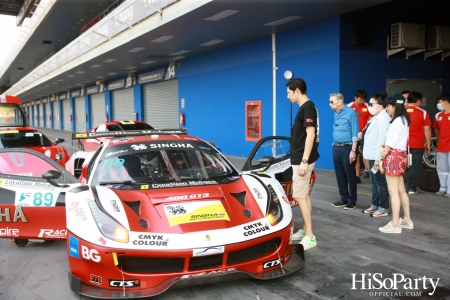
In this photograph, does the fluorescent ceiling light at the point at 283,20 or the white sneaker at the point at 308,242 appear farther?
the fluorescent ceiling light at the point at 283,20

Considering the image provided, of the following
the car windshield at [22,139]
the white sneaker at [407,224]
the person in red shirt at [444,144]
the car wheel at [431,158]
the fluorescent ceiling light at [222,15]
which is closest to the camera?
the white sneaker at [407,224]

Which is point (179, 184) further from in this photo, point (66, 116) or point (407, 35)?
point (66, 116)

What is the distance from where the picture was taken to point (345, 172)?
6.58m

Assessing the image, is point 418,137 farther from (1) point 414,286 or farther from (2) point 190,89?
(2) point 190,89

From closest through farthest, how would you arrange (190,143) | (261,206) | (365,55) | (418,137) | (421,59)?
(261,206)
(190,143)
(418,137)
(365,55)
(421,59)

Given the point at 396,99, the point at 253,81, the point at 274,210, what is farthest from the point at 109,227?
the point at 253,81

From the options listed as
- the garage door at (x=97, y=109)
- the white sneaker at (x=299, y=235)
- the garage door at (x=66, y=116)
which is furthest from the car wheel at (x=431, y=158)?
the garage door at (x=66, y=116)

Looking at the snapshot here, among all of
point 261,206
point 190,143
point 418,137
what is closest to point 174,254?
point 261,206

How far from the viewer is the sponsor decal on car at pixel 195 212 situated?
348 centimetres

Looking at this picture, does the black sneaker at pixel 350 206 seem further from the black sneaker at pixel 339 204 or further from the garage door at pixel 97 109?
the garage door at pixel 97 109

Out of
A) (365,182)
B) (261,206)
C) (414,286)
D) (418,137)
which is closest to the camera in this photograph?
(414,286)

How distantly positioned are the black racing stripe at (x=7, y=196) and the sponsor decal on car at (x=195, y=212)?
6.27ft

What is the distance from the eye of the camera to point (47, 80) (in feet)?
107

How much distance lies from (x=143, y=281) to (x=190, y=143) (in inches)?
76.0
